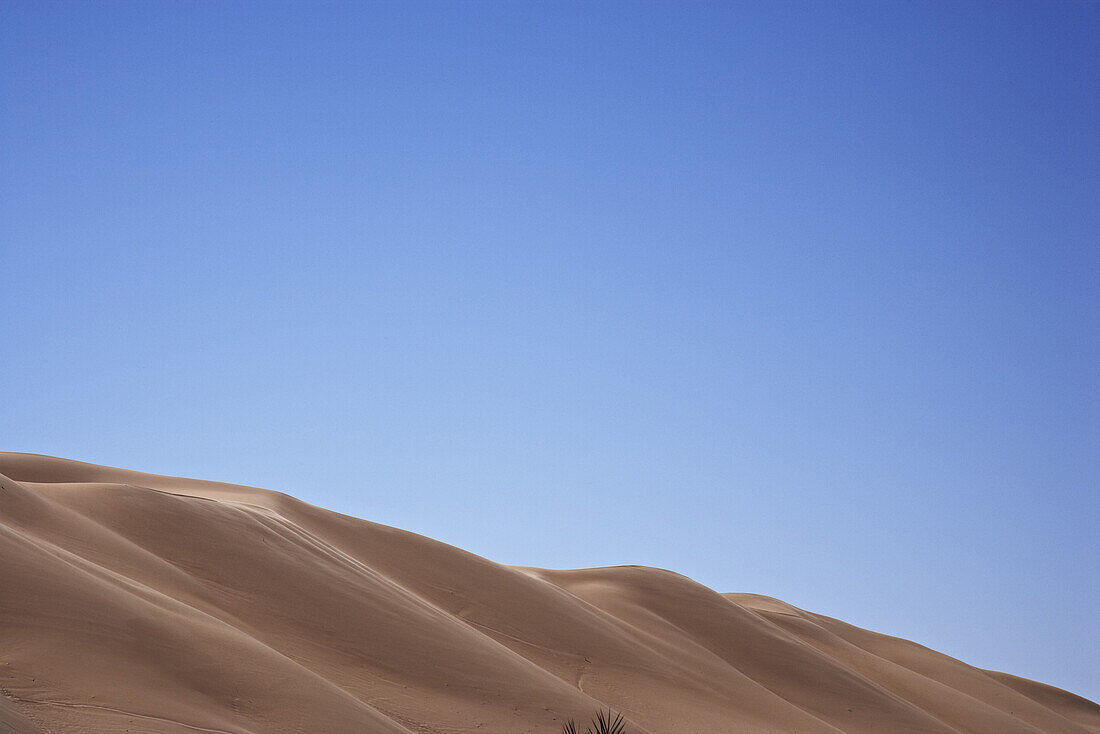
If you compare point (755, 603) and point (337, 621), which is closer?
point (337, 621)

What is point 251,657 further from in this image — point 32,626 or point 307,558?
point 307,558

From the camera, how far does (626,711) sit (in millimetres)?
28938

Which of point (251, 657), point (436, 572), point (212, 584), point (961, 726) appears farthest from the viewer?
point (961, 726)

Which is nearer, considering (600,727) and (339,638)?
(600,727)

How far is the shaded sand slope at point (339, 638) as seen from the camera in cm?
1858

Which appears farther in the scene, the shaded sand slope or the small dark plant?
the shaded sand slope

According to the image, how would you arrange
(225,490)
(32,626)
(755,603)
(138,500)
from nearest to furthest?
(32,626) → (138,500) → (225,490) → (755,603)

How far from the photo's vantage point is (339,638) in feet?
83.3

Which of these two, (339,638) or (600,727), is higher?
(339,638)

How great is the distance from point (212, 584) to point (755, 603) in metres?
36.0

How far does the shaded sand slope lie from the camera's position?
18.6 metres

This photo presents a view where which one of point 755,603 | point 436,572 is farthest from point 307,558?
point 755,603

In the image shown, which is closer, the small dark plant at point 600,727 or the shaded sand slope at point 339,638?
the small dark plant at point 600,727

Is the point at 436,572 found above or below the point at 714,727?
above
